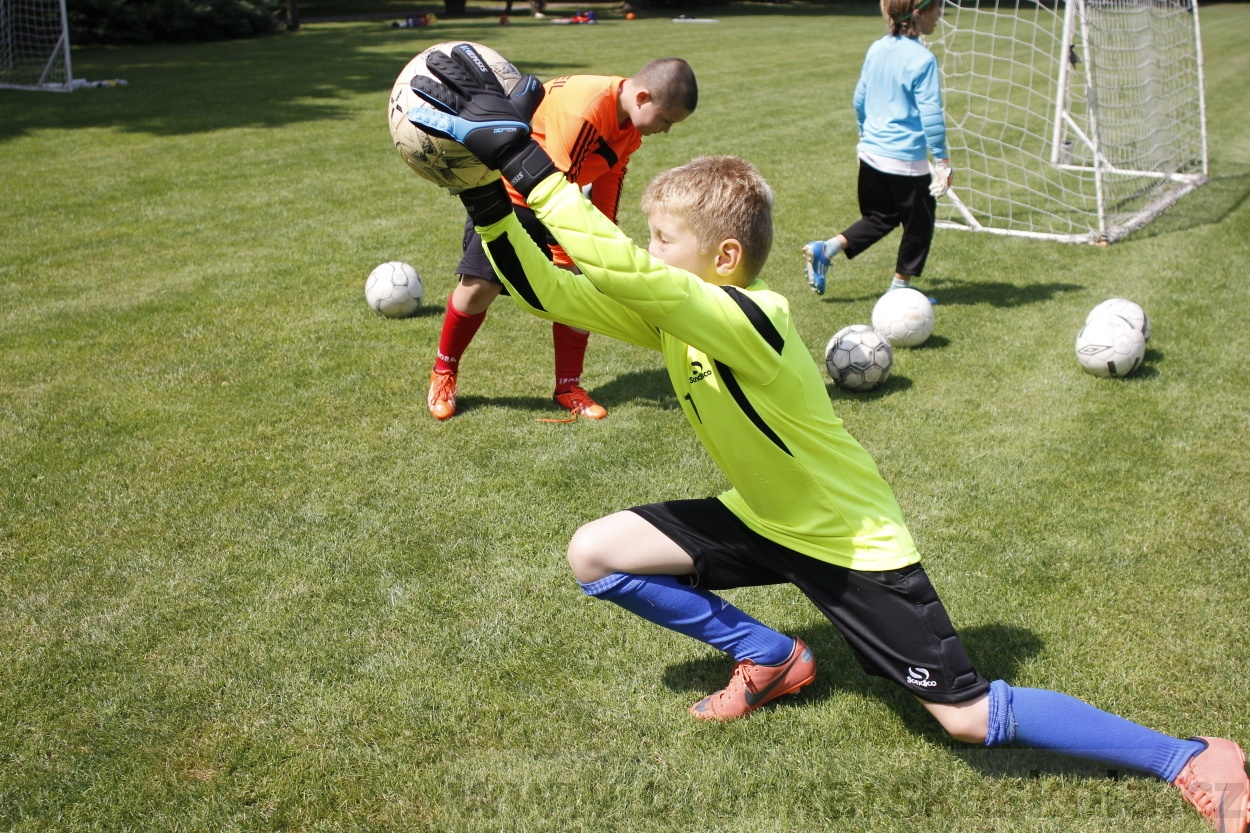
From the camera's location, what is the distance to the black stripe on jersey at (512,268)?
263cm

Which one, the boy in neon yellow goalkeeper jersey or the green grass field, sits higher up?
the boy in neon yellow goalkeeper jersey

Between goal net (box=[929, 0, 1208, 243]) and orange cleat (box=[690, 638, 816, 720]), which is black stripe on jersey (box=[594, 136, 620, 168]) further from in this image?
goal net (box=[929, 0, 1208, 243])

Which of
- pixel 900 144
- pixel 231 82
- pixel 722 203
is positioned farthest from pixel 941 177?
pixel 231 82

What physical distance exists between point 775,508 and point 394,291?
4.24 m

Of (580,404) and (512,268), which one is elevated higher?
(512,268)

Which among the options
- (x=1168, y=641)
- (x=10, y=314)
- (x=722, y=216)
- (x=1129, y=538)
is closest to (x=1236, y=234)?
(x=1129, y=538)

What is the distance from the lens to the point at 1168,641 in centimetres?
331

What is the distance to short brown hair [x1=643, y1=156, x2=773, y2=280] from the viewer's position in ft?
8.49

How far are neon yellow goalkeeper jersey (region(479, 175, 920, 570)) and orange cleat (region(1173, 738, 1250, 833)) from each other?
92 centimetres

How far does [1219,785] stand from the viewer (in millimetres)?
2537

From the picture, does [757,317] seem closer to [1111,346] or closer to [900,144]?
[1111,346]

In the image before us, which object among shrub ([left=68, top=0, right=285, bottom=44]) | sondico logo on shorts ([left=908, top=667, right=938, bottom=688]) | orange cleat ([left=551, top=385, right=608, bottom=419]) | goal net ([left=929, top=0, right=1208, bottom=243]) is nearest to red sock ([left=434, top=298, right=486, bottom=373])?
orange cleat ([left=551, top=385, right=608, bottom=419])

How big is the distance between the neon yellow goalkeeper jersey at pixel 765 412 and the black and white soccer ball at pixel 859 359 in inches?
102

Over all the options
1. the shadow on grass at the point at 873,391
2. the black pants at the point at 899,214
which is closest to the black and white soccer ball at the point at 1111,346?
the shadow on grass at the point at 873,391
